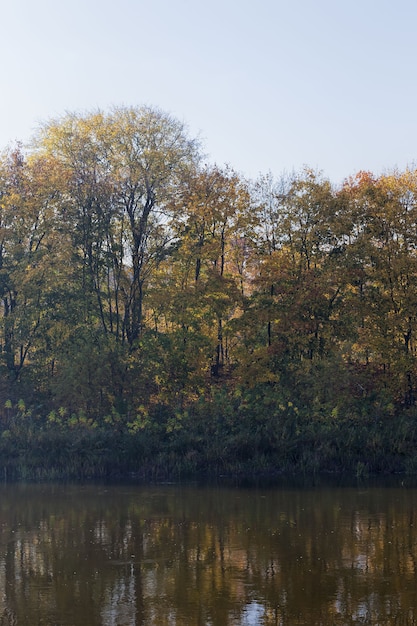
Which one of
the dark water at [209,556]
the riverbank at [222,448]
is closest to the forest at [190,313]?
the riverbank at [222,448]

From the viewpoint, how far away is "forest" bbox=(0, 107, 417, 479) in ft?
117

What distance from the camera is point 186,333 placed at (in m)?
43.8

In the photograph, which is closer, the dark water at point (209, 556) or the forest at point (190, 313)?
the dark water at point (209, 556)

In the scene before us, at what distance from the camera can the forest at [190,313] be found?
35812 millimetres

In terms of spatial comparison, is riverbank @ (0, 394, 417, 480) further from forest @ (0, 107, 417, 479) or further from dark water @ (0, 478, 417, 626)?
dark water @ (0, 478, 417, 626)

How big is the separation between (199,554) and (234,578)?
9.66ft

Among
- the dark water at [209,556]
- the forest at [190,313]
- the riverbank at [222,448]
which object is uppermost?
the forest at [190,313]

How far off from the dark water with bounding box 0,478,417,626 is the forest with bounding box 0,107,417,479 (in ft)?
16.7

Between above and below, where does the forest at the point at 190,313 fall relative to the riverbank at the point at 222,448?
above

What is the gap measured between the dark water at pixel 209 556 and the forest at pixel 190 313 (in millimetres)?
5101

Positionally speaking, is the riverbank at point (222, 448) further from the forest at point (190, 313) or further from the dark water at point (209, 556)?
the dark water at point (209, 556)

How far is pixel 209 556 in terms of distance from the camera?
65.7 feet

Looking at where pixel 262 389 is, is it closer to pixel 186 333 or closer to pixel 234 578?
pixel 186 333

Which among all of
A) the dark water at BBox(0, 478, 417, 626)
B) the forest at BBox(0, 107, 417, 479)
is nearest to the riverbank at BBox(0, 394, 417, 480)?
the forest at BBox(0, 107, 417, 479)
